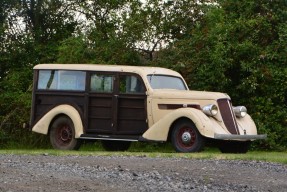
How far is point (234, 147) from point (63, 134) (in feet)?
13.1

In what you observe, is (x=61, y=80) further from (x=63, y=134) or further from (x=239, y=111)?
(x=239, y=111)

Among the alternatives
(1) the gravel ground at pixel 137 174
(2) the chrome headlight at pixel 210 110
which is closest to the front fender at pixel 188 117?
(2) the chrome headlight at pixel 210 110

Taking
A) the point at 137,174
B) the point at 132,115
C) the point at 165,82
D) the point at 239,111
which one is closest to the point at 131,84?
the point at 132,115

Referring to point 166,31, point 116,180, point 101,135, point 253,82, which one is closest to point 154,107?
point 101,135

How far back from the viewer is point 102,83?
19.0 m

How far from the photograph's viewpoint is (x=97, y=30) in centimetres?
2548

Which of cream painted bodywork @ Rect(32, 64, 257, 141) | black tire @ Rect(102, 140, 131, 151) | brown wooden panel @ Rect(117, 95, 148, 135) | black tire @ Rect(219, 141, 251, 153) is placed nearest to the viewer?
cream painted bodywork @ Rect(32, 64, 257, 141)

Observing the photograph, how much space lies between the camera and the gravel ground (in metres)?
9.80

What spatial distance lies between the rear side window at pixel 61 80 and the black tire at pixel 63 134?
0.74 m

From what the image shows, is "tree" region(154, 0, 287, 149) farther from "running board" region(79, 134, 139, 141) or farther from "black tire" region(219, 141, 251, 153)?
"running board" region(79, 134, 139, 141)

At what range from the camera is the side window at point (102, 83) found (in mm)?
18922

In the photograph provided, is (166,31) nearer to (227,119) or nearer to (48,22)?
(48,22)

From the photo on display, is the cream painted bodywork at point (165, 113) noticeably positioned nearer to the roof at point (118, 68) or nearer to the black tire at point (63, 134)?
the roof at point (118, 68)

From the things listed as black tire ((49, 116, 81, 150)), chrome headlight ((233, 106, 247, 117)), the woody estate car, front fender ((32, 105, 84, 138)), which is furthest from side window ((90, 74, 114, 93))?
chrome headlight ((233, 106, 247, 117))
